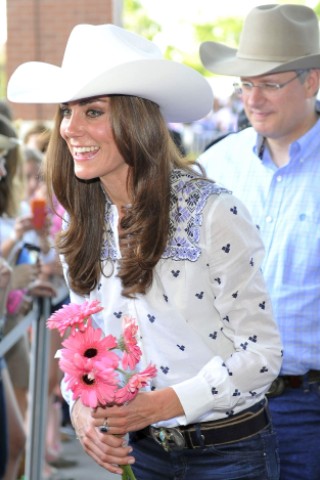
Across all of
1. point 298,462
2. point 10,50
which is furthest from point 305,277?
point 10,50

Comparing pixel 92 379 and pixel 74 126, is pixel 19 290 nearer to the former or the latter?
pixel 74 126

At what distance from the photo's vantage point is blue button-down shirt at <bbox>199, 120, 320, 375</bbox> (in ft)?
12.3

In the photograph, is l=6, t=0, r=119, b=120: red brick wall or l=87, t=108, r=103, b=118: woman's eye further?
l=6, t=0, r=119, b=120: red brick wall

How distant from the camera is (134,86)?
9.48 feet

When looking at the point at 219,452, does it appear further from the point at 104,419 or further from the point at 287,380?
the point at 287,380

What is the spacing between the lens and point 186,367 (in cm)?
Result: 296

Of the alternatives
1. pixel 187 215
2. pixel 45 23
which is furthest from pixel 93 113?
pixel 45 23

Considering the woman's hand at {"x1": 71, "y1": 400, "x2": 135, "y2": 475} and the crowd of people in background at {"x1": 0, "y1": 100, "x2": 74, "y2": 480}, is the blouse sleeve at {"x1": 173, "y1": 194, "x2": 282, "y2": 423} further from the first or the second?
the crowd of people in background at {"x1": 0, "y1": 100, "x2": 74, "y2": 480}

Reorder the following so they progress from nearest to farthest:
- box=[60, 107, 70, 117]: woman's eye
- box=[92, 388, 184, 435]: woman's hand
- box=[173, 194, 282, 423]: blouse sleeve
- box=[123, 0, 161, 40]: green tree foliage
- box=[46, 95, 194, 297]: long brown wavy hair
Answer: box=[92, 388, 184, 435]: woman's hand
box=[173, 194, 282, 423]: blouse sleeve
box=[46, 95, 194, 297]: long brown wavy hair
box=[60, 107, 70, 117]: woman's eye
box=[123, 0, 161, 40]: green tree foliage

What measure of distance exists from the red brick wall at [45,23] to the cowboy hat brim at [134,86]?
9830 millimetres

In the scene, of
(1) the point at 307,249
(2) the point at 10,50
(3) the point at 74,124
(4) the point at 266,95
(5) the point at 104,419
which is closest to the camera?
(5) the point at 104,419

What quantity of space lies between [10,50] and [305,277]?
10.5m

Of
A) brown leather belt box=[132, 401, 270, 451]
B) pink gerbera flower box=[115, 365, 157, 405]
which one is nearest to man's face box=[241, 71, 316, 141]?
brown leather belt box=[132, 401, 270, 451]

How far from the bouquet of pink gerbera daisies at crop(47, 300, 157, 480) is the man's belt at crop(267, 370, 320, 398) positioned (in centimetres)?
131
